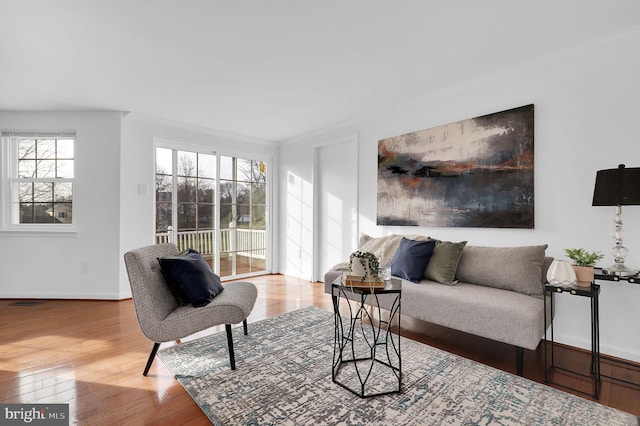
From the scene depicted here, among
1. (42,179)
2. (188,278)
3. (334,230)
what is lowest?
(188,278)

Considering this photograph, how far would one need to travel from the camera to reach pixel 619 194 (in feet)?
6.91

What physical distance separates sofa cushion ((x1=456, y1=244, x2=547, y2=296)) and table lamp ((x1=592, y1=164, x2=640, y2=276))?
1.38 feet

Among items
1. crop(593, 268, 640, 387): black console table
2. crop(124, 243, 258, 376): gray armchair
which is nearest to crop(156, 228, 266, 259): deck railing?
crop(124, 243, 258, 376): gray armchair

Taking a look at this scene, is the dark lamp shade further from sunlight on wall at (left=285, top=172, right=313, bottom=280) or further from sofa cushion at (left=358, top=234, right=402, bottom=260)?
sunlight on wall at (left=285, top=172, right=313, bottom=280)

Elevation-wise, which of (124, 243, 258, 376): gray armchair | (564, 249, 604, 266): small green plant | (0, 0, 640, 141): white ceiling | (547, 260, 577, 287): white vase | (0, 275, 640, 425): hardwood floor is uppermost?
(0, 0, 640, 141): white ceiling

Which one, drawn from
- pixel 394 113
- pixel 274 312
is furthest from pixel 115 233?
pixel 394 113

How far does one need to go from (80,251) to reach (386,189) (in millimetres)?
3956

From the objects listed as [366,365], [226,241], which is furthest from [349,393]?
[226,241]

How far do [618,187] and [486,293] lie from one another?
1.11 metres

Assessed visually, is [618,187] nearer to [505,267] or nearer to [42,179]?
[505,267]

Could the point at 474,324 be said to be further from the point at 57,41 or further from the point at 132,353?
the point at 57,41

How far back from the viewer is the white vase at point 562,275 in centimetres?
212

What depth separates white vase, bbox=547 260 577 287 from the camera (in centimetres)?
212

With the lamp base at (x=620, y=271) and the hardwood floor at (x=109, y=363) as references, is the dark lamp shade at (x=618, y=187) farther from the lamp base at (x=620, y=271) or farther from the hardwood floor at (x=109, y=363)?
the hardwood floor at (x=109, y=363)
